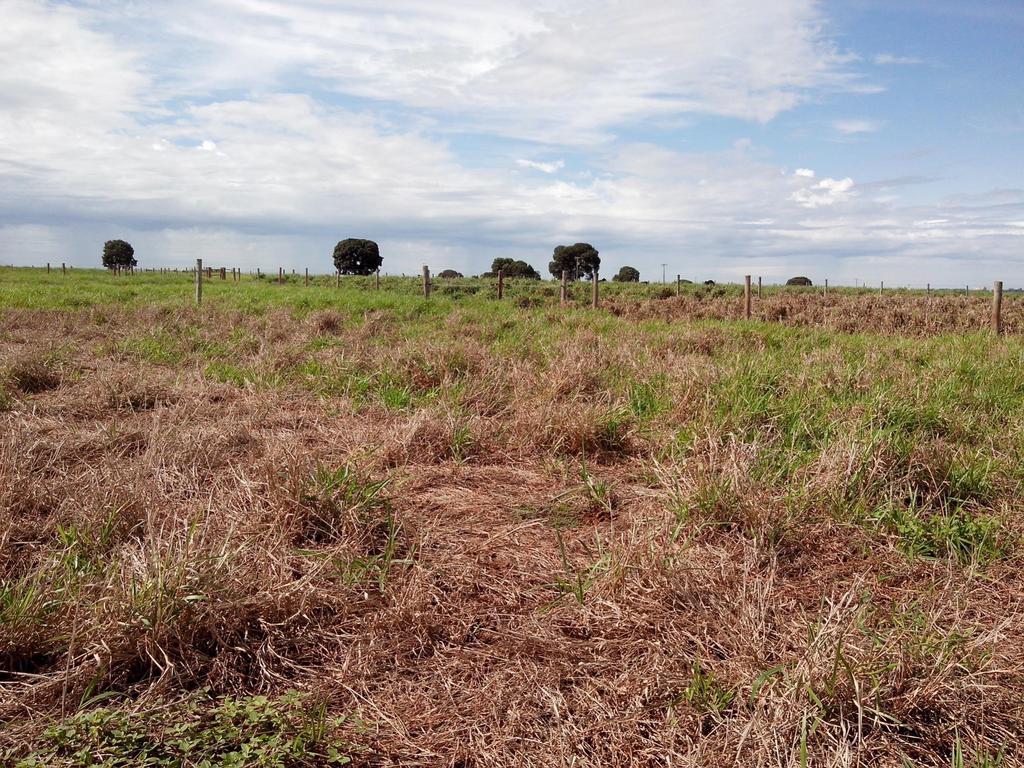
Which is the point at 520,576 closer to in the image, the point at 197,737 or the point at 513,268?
the point at 197,737

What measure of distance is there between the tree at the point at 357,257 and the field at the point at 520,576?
254 ft

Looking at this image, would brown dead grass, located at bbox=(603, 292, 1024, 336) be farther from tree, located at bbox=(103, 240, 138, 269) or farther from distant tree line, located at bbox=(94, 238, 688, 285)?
tree, located at bbox=(103, 240, 138, 269)

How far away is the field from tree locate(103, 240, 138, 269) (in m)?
83.6

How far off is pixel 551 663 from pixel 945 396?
17.0 feet

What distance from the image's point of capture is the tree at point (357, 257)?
266ft

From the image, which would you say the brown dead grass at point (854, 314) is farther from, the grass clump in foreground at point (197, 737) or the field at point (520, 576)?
the grass clump in foreground at point (197, 737)

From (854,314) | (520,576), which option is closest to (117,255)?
(854,314)

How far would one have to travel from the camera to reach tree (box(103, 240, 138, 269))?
256 ft

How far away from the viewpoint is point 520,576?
312 centimetres

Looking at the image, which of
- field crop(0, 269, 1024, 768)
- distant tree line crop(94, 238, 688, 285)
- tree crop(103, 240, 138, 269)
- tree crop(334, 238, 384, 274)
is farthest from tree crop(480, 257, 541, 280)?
field crop(0, 269, 1024, 768)

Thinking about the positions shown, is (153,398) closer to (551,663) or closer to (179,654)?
(179,654)

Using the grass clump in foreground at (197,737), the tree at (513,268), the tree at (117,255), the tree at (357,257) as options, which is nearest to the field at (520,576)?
the grass clump in foreground at (197,737)

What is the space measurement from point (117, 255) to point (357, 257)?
2739cm

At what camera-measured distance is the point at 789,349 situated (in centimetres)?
971
